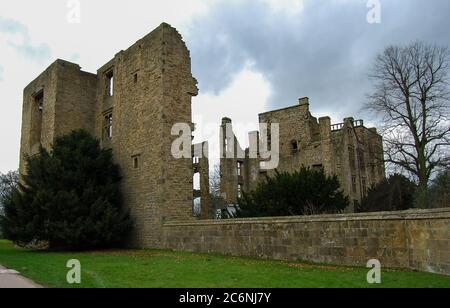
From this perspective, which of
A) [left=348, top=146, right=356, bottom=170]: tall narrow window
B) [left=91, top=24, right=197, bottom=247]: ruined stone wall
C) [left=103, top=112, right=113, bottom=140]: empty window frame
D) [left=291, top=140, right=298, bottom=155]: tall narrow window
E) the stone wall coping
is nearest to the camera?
the stone wall coping

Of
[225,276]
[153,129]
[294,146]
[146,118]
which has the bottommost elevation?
[225,276]

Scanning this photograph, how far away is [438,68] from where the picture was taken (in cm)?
2192

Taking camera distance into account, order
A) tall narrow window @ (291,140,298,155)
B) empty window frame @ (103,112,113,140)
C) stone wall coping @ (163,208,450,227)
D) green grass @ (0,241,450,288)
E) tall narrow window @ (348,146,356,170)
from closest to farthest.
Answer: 1. green grass @ (0,241,450,288)
2. stone wall coping @ (163,208,450,227)
3. empty window frame @ (103,112,113,140)
4. tall narrow window @ (291,140,298,155)
5. tall narrow window @ (348,146,356,170)

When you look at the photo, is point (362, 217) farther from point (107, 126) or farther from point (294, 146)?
point (294, 146)

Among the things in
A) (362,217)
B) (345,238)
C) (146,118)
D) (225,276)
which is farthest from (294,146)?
(225,276)

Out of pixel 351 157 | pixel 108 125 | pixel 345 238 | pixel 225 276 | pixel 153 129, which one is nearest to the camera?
pixel 225 276

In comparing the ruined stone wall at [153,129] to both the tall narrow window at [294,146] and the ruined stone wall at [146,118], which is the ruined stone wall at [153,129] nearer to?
the ruined stone wall at [146,118]

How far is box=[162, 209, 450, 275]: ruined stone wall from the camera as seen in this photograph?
9398mm

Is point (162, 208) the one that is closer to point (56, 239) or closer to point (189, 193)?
point (189, 193)

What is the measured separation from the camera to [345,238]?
11.2 metres

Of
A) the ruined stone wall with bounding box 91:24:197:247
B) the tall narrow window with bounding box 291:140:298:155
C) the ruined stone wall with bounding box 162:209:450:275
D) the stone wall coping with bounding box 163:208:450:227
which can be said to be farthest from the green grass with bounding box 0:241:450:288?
the tall narrow window with bounding box 291:140:298:155

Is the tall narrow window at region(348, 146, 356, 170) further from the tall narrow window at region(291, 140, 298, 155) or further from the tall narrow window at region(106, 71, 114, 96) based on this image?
the tall narrow window at region(106, 71, 114, 96)

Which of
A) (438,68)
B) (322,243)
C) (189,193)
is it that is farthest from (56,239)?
(438,68)

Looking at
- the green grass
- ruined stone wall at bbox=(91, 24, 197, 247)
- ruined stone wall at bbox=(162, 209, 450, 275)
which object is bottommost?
the green grass
